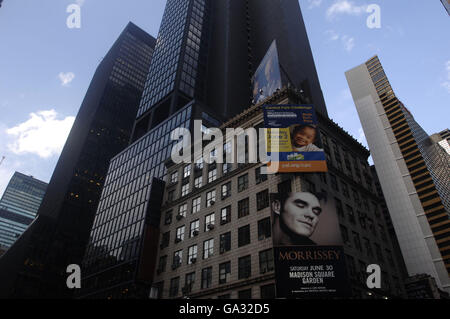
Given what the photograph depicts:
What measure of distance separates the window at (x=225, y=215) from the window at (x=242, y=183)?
9.40 feet

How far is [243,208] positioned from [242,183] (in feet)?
12.6

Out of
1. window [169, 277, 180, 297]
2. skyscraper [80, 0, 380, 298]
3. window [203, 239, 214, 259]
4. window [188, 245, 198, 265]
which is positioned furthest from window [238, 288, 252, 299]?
skyscraper [80, 0, 380, 298]

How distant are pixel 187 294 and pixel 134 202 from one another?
30.6 metres

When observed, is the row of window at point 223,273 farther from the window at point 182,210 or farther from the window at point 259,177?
the window at point 182,210

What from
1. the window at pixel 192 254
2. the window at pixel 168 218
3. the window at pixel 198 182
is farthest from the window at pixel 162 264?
the window at pixel 198 182

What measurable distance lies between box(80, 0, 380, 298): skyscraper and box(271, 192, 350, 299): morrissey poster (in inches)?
839

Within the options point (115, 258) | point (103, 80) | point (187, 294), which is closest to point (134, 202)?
point (115, 258)

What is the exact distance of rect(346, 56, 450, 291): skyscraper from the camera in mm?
131500

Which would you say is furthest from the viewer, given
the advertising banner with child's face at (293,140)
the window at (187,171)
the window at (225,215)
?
the window at (187,171)

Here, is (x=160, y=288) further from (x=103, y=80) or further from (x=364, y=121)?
(x=364, y=121)

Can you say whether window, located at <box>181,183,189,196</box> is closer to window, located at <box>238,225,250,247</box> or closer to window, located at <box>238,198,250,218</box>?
window, located at <box>238,198,250,218</box>

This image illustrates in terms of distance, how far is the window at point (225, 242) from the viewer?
40013mm

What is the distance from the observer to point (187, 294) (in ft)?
132

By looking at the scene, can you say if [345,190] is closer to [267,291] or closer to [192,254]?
[267,291]
